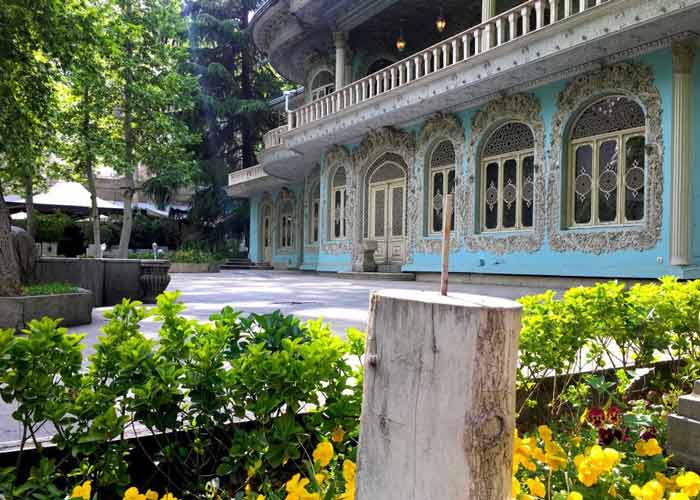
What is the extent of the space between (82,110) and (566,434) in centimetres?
1710

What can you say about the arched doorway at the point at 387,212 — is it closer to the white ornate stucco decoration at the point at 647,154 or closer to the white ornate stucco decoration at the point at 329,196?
the white ornate stucco decoration at the point at 329,196

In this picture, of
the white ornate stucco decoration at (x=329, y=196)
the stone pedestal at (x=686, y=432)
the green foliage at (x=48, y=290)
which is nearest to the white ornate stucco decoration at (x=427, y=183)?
the white ornate stucco decoration at (x=329, y=196)

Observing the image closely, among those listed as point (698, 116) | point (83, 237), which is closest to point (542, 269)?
point (698, 116)

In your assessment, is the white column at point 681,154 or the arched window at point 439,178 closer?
the white column at point 681,154

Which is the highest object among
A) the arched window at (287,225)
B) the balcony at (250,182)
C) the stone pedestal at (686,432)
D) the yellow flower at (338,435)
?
the balcony at (250,182)

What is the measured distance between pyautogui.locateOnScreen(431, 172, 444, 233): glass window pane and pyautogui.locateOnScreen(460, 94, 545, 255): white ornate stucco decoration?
1.13 m

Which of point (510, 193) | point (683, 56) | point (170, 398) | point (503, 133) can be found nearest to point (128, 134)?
point (503, 133)

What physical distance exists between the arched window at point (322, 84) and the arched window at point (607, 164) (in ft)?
34.4

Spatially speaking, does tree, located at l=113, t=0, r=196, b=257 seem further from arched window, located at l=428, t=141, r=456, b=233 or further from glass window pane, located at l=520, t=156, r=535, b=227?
glass window pane, located at l=520, t=156, r=535, b=227

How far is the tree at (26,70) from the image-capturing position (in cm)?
→ 573

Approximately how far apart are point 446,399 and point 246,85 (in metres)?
30.9

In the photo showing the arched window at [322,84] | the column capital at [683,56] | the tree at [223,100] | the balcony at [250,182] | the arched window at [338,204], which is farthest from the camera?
the tree at [223,100]

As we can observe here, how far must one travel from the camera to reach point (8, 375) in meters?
1.67

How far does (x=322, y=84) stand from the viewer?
20328mm
